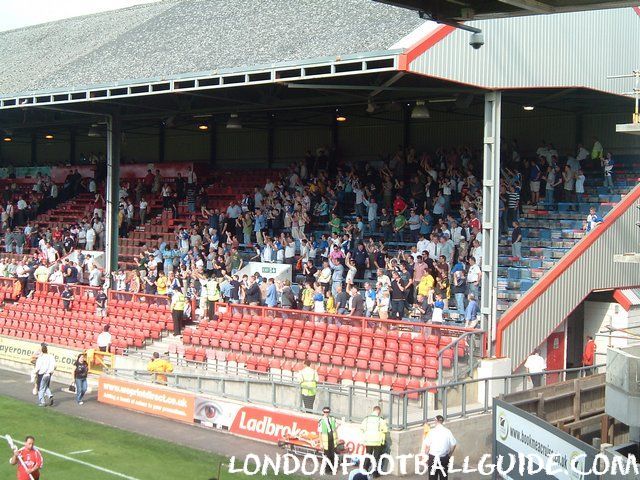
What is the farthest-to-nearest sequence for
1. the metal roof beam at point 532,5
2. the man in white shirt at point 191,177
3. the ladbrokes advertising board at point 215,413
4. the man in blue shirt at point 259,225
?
the man in white shirt at point 191,177 → the man in blue shirt at point 259,225 → the ladbrokes advertising board at point 215,413 → the metal roof beam at point 532,5

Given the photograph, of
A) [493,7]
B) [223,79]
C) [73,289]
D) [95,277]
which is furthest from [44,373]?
[493,7]

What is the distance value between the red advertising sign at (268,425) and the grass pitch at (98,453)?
5.16 feet

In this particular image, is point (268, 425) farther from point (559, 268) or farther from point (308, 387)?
point (559, 268)

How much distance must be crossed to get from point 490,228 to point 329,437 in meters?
6.86

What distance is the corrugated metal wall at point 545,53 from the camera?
72.6 feet

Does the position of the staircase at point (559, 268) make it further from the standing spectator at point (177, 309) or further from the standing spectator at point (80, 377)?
the standing spectator at point (80, 377)

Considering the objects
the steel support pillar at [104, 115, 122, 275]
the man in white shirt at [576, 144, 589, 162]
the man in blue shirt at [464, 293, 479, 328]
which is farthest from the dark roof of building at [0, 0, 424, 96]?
the man in white shirt at [576, 144, 589, 162]

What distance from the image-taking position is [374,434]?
59.5 feet

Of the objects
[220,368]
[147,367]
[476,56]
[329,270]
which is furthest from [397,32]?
[147,367]

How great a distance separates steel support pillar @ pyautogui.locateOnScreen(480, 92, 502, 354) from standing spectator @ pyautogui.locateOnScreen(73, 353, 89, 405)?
10.2 meters

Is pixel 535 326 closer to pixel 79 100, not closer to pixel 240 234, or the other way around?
pixel 240 234

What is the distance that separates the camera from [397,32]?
22484 millimetres

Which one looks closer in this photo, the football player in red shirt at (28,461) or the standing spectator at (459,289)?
the football player in red shirt at (28,461)

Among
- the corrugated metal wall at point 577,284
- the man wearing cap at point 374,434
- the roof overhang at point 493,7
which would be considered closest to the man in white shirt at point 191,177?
the corrugated metal wall at point 577,284
